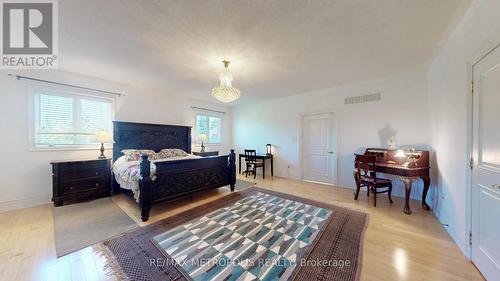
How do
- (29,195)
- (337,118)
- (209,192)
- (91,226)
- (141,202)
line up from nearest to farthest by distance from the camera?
(91,226)
(141,202)
(29,195)
(209,192)
(337,118)

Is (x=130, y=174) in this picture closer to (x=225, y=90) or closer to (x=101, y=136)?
(x=101, y=136)

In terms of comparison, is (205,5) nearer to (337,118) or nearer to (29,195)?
(337,118)

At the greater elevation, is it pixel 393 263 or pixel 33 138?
pixel 33 138

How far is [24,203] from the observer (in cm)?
293

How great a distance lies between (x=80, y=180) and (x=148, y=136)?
4.88ft

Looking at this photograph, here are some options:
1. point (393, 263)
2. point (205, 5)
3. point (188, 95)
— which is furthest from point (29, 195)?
point (393, 263)

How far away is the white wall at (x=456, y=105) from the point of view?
1.55 metres

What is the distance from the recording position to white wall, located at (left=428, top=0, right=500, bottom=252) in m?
1.55

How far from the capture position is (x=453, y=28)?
198cm

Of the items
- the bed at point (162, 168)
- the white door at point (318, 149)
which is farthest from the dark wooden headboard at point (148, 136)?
the white door at point (318, 149)

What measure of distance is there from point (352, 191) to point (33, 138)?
604 cm

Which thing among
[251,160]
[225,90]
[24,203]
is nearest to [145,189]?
[225,90]

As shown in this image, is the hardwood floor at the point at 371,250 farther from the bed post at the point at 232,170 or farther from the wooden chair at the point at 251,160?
the wooden chair at the point at 251,160

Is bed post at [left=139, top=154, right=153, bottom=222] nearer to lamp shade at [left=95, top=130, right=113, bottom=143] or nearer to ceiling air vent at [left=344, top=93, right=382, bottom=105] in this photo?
lamp shade at [left=95, top=130, right=113, bottom=143]
